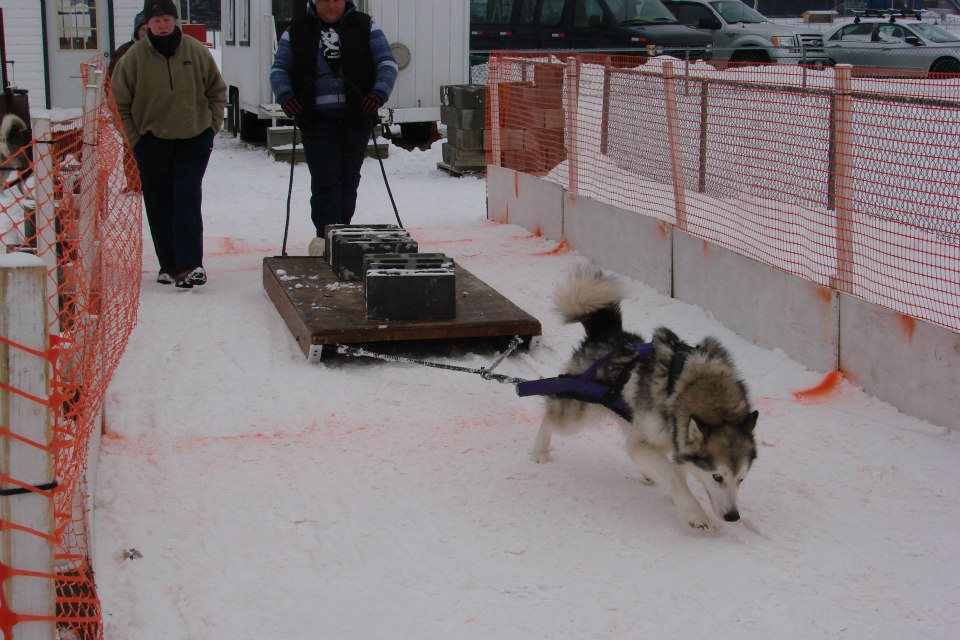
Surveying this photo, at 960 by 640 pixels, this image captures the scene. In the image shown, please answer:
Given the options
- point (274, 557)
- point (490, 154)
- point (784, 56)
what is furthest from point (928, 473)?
point (784, 56)

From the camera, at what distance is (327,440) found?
4.77 m

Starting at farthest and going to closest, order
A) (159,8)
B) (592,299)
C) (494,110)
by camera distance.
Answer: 1. (494,110)
2. (159,8)
3. (592,299)

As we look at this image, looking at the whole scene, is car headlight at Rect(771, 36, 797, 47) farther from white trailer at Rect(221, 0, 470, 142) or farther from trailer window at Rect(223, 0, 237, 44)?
trailer window at Rect(223, 0, 237, 44)

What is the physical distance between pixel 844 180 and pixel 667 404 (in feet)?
7.75

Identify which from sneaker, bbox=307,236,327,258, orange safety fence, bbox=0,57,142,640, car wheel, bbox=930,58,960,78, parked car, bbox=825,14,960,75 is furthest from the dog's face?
car wheel, bbox=930,58,960,78

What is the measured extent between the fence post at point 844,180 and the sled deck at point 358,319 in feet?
5.28

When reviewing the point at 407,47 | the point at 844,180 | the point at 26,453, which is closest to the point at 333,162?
the point at 844,180

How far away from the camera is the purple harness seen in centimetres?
420

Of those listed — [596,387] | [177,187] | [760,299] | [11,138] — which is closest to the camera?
[596,387]

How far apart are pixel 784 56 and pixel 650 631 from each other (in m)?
18.1

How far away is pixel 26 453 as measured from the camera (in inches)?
92.0

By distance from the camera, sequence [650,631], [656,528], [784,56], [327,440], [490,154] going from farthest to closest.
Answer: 1. [784,56]
2. [490,154]
3. [327,440]
4. [656,528]
5. [650,631]

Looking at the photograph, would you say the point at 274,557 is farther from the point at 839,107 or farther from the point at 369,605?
the point at 839,107

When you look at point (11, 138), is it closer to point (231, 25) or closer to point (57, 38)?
point (231, 25)
